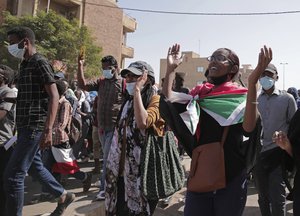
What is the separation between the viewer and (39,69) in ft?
12.2

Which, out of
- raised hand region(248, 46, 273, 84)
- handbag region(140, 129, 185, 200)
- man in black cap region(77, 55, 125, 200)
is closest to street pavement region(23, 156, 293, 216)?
man in black cap region(77, 55, 125, 200)

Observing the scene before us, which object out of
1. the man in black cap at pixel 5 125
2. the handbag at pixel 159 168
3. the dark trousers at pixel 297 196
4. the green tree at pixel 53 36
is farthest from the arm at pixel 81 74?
the green tree at pixel 53 36

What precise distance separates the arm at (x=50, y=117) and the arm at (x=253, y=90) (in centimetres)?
189

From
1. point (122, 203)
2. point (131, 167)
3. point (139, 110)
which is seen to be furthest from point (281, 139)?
point (122, 203)

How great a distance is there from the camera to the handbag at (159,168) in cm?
322

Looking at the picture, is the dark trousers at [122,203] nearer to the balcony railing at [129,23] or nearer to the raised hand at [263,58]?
the raised hand at [263,58]

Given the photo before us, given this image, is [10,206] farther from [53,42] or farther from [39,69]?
[53,42]

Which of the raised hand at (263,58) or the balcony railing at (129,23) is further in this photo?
the balcony railing at (129,23)

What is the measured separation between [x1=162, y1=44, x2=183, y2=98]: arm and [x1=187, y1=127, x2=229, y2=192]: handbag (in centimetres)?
51

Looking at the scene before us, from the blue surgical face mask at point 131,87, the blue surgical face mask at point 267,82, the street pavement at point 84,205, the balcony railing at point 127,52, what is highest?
the balcony railing at point 127,52

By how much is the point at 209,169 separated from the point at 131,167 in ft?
3.16

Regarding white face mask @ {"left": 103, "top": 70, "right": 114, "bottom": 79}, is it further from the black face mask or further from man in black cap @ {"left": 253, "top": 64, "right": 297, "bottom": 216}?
the black face mask

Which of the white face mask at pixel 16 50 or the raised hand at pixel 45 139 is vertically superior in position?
the white face mask at pixel 16 50

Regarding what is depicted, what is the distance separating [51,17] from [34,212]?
2114 cm
